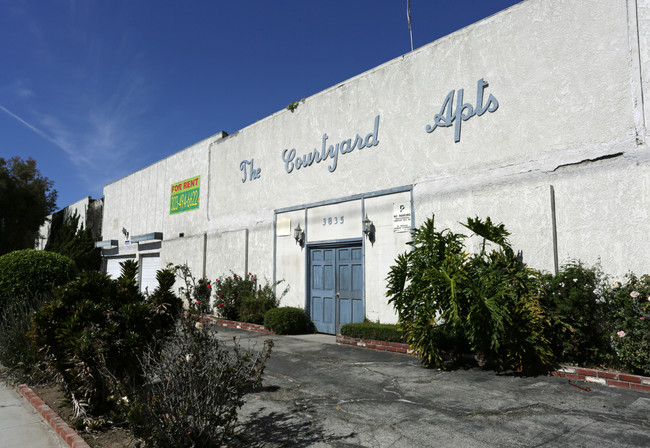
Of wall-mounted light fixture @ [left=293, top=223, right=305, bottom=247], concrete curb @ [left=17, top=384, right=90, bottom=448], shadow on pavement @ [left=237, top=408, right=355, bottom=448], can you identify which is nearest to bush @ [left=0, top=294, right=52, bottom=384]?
concrete curb @ [left=17, top=384, right=90, bottom=448]

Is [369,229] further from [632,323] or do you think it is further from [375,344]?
[632,323]

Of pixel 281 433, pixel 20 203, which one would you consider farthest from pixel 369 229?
pixel 20 203

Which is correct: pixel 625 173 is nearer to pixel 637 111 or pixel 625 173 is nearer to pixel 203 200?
pixel 637 111

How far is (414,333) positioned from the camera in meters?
7.13

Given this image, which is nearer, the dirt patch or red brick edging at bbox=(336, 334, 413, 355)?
the dirt patch

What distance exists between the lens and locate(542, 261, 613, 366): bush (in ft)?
21.0

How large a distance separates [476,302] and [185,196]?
14.3 m

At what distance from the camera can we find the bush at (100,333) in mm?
4742

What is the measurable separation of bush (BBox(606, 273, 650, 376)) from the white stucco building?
57cm

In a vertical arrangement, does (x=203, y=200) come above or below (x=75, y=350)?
above

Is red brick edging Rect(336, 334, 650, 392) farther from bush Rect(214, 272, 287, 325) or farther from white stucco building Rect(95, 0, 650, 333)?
bush Rect(214, 272, 287, 325)

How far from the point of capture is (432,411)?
16.4ft

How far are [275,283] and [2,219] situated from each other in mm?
25503

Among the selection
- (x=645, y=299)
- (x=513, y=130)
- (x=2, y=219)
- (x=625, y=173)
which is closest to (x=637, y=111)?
(x=625, y=173)
